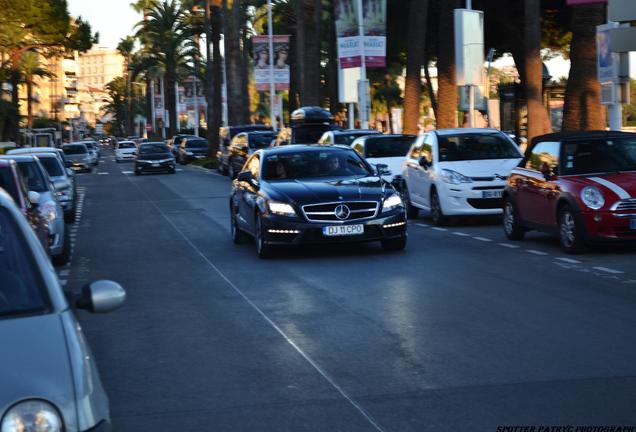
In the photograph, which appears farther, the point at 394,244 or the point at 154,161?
the point at 154,161

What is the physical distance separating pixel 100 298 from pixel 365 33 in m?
35.1

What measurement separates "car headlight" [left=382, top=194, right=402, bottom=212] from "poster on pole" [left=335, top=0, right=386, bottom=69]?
78.2ft

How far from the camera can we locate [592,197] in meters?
15.4

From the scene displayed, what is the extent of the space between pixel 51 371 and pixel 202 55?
93.5 meters

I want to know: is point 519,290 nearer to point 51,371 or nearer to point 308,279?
point 308,279

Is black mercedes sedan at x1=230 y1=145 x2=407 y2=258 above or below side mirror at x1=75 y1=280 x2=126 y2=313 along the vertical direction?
below

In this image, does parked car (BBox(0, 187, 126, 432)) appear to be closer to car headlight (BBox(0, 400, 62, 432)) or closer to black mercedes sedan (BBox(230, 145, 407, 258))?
car headlight (BBox(0, 400, 62, 432))

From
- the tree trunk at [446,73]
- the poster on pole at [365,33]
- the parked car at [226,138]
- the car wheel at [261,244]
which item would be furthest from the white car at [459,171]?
the parked car at [226,138]

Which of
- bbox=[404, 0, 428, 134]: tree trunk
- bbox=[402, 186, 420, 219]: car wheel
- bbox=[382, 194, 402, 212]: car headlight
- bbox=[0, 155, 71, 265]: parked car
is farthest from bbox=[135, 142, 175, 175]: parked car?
bbox=[382, 194, 402, 212]: car headlight

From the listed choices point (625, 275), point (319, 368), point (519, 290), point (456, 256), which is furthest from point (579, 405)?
point (456, 256)

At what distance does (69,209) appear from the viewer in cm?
2492

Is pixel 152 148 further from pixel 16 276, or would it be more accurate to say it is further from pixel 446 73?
pixel 16 276

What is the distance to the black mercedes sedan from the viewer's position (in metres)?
15.7

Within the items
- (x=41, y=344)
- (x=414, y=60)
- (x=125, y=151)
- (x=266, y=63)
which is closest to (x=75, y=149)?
(x=266, y=63)
